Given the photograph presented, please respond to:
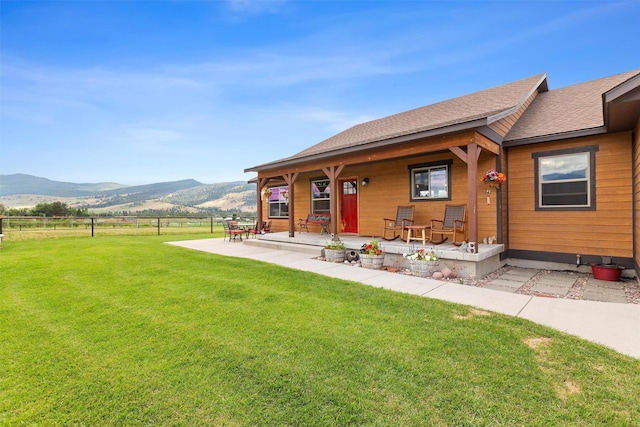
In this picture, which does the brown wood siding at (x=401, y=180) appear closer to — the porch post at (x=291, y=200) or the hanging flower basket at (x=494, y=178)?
the hanging flower basket at (x=494, y=178)

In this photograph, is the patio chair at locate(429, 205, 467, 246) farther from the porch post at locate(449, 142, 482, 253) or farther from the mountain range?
the mountain range

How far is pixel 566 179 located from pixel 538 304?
364 cm

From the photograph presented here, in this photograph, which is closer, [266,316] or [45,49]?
[266,316]

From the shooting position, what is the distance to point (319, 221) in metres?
9.70

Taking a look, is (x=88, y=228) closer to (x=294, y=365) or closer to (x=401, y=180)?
(x=401, y=180)

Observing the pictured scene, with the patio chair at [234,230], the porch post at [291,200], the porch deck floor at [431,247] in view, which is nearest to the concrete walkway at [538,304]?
the porch deck floor at [431,247]

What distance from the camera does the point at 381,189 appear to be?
852cm

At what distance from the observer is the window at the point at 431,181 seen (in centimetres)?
725

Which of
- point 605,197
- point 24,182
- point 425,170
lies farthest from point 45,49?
point 24,182

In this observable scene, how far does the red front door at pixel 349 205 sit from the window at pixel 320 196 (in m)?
0.62

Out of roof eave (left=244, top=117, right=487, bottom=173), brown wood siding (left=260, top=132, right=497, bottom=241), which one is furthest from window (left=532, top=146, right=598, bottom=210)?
roof eave (left=244, top=117, right=487, bottom=173)

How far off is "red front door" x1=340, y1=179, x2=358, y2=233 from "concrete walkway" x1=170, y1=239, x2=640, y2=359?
134 inches

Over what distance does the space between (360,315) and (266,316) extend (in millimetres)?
1054

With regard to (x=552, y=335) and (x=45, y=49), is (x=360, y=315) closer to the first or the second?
(x=552, y=335)
